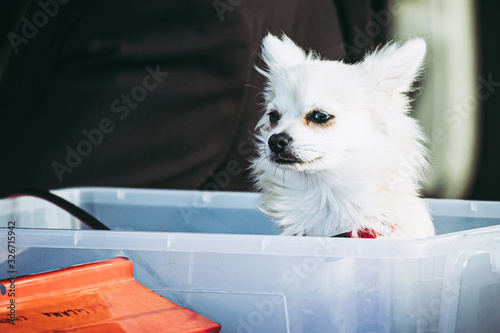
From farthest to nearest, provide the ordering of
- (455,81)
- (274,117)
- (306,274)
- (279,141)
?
(455,81)
(274,117)
(279,141)
(306,274)

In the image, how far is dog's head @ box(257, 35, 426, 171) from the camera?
1.08 m

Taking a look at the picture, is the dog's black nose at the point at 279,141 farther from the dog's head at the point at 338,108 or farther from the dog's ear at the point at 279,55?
the dog's ear at the point at 279,55

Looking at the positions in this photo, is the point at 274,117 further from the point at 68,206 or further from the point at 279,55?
the point at 68,206

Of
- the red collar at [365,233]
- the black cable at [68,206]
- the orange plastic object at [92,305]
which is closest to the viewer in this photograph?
the orange plastic object at [92,305]

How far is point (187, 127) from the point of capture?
69.3 inches

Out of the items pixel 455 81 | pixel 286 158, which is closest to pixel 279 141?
pixel 286 158

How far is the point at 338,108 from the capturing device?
43.3 inches

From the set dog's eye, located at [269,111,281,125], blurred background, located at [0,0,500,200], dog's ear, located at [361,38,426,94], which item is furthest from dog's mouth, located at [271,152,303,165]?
blurred background, located at [0,0,500,200]

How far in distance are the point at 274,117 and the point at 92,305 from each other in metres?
0.57

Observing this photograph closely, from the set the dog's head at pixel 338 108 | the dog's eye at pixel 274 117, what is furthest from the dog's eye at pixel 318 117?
the dog's eye at pixel 274 117

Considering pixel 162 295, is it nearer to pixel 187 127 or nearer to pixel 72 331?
pixel 72 331

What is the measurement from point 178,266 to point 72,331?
21 centimetres

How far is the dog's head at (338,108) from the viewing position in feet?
3.54

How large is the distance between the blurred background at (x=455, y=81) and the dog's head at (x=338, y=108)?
53cm
